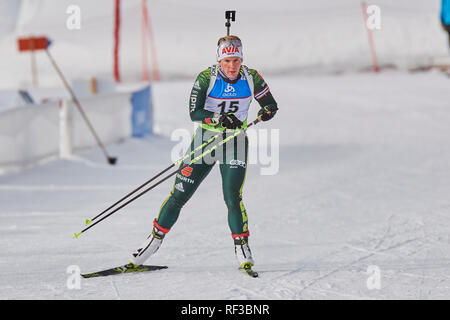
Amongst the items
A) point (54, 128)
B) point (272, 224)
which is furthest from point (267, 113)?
point (54, 128)

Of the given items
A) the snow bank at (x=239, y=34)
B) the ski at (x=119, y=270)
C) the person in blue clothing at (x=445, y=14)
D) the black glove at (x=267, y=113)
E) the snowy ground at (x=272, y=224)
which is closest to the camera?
the person in blue clothing at (x=445, y=14)

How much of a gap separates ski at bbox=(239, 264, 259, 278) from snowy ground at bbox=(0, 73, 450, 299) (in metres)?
0.08

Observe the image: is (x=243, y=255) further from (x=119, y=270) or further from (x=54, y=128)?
(x=54, y=128)

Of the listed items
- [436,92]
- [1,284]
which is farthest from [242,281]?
[436,92]

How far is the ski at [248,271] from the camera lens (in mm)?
5258

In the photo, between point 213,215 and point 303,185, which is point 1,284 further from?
point 303,185

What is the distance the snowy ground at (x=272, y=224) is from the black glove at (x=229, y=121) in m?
1.19

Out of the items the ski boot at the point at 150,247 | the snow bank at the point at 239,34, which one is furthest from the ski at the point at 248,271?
the snow bank at the point at 239,34

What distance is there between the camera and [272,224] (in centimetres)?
730

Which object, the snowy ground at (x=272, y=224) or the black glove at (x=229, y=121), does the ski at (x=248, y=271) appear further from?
the black glove at (x=229, y=121)

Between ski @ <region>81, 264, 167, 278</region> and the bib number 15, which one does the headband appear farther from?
ski @ <region>81, 264, 167, 278</region>

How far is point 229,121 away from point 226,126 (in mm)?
48
